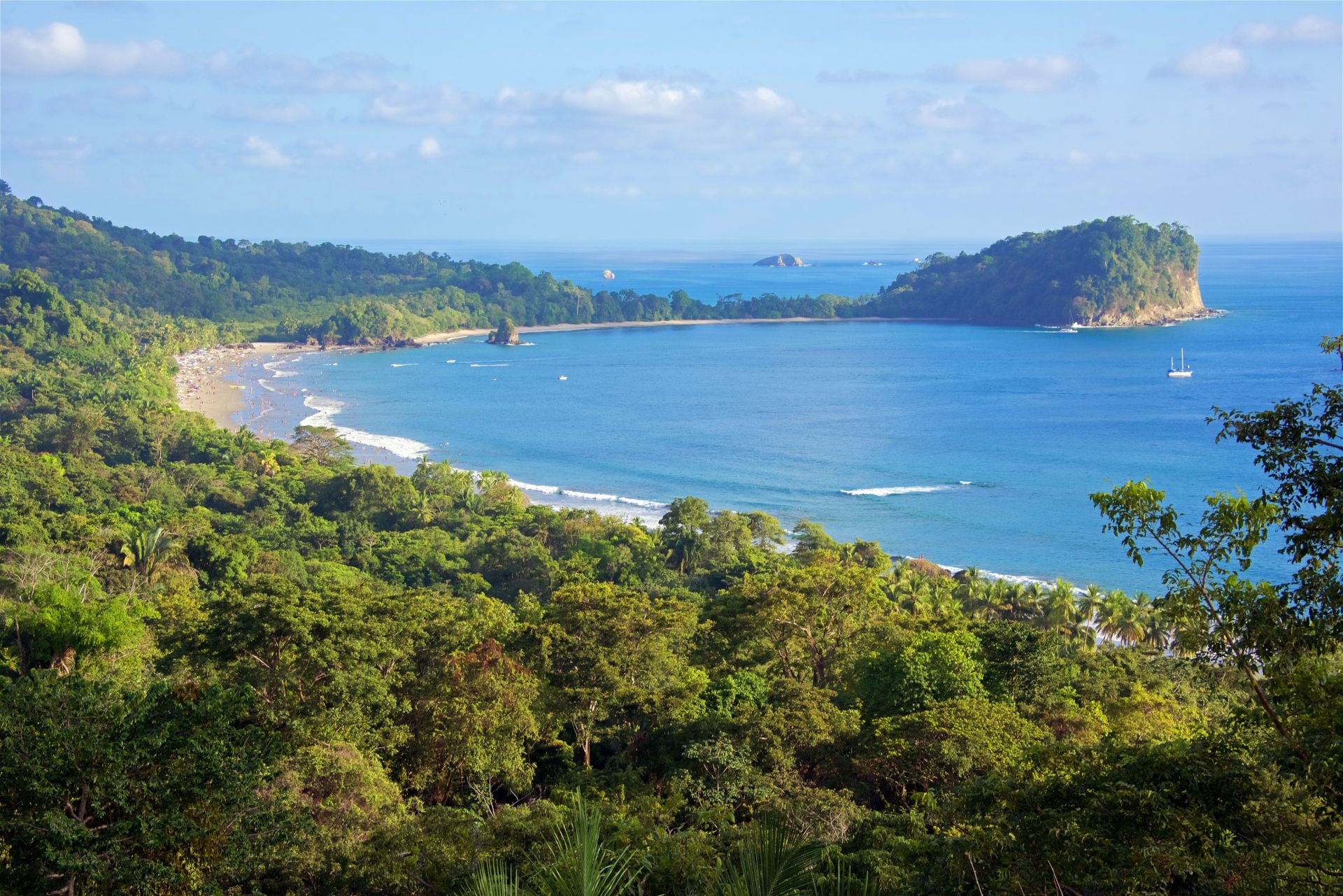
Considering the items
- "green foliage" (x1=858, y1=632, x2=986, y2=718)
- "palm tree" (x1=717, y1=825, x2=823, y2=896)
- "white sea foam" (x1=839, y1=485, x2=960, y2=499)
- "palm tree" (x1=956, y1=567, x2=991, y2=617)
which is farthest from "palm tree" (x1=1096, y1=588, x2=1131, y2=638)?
"palm tree" (x1=717, y1=825, x2=823, y2=896)

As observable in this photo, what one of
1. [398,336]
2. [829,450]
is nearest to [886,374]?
[829,450]

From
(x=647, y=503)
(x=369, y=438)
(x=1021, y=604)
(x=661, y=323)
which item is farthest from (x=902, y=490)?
(x=661, y=323)

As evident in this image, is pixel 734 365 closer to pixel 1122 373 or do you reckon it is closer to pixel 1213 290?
pixel 1122 373

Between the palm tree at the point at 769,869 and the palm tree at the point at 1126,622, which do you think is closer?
the palm tree at the point at 769,869

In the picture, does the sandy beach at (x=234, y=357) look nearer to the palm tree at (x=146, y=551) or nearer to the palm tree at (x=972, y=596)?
the palm tree at (x=146, y=551)

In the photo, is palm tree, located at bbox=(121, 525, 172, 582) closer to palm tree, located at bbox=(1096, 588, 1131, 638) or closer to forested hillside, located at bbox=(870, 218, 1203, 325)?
palm tree, located at bbox=(1096, 588, 1131, 638)

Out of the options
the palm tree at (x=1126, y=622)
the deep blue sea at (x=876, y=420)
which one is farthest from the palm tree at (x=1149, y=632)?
the deep blue sea at (x=876, y=420)
